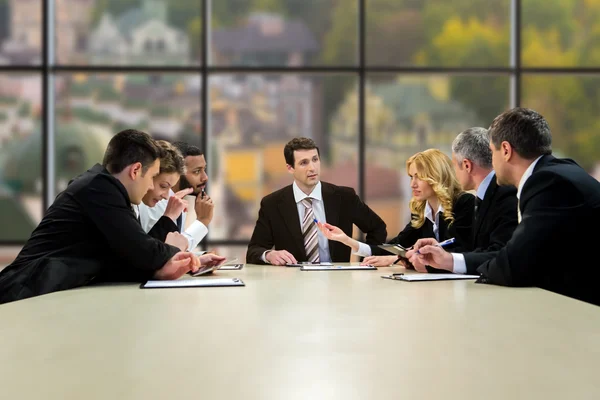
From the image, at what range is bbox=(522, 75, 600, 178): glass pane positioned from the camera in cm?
584

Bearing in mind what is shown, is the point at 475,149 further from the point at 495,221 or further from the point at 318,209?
the point at 318,209

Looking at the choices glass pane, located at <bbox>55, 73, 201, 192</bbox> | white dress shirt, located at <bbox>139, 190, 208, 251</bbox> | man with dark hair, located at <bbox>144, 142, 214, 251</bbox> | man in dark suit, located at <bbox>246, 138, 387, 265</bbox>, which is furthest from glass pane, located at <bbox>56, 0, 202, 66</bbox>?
white dress shirt, located at <bbox>139, 190, 208, 251</bbox>

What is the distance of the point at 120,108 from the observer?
582cm

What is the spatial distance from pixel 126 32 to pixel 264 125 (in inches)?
61.2

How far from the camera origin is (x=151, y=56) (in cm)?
583

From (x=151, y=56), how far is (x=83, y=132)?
0.95 m

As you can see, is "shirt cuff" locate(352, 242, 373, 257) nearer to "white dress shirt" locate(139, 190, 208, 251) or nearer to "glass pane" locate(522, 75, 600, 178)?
"white dress shirt" locate(139, 190, 208, 251)

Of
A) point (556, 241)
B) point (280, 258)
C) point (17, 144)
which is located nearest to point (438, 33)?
point (280, 258)

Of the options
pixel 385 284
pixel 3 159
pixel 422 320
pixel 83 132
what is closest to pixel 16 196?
pixel 3 159

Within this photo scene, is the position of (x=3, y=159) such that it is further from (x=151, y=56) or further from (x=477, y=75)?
(x=477, y=75)

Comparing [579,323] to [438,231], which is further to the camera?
[438,231]

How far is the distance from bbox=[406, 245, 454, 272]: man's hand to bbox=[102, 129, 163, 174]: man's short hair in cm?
127

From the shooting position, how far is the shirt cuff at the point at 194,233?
3.53m

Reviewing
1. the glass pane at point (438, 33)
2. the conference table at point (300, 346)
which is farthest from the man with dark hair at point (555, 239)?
the glass pane at point (438, 33)
